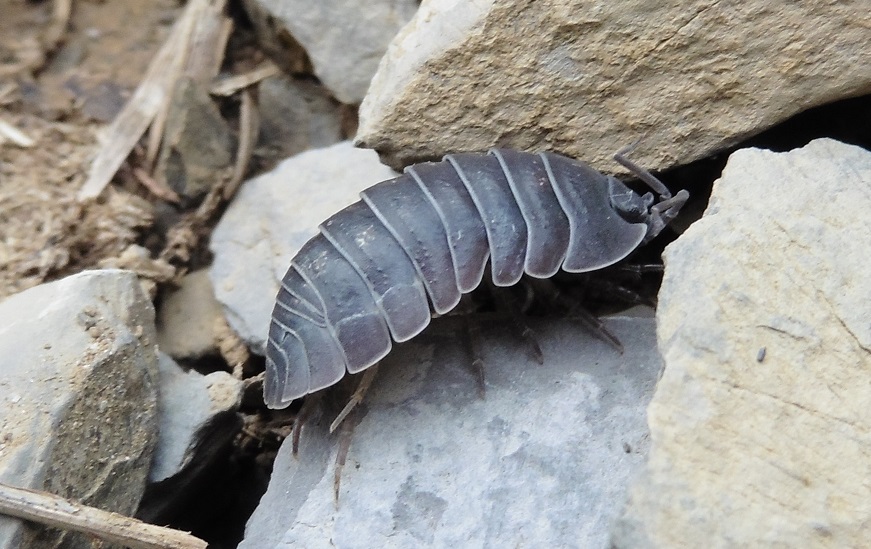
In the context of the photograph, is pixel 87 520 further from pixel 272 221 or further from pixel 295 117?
pixel 295 117

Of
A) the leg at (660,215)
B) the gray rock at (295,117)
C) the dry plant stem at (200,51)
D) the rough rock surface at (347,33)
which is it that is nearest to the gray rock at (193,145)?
the dry plant stem at (200,51)

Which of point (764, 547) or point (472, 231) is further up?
point (472, 231)

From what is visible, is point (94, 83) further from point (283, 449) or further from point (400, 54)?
point (283, 449)

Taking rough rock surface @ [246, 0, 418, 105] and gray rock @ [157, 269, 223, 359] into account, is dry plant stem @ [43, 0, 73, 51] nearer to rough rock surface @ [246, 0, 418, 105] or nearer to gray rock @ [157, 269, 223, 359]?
rough rock surface @ [246, 0, 418, 105]

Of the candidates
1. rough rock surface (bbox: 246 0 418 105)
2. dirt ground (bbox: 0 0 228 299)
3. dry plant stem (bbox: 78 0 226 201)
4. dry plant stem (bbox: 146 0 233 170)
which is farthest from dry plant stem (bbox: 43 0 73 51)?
rough rock surface (bbox: 246 0 418 105)

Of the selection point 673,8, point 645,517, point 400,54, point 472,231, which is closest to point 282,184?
point 400,54

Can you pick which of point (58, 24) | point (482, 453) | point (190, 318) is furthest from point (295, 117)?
point (482, 453)

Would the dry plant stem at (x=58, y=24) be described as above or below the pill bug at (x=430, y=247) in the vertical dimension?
above

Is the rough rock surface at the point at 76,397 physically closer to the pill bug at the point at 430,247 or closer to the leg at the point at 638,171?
the pill bug at the point at 430,247
